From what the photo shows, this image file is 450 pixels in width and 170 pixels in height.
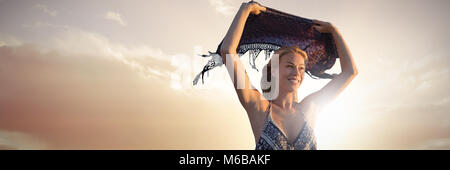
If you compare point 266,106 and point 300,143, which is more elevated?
A: point 266,106

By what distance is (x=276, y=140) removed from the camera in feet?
12.8

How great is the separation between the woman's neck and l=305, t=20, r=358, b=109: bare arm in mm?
369

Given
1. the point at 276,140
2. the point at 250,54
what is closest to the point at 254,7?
the point at 250,54

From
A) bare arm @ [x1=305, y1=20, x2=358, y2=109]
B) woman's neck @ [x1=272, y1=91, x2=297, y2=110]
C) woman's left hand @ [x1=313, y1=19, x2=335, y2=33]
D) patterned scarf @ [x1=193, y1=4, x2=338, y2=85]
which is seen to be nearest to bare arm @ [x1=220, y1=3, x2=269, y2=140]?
woman's neck @ [x1=272, y1=91, x2=297, y2=110]

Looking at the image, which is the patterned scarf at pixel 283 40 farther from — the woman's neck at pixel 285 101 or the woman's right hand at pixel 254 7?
the woman's neck at pixel 285 101

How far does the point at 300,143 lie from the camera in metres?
3.99

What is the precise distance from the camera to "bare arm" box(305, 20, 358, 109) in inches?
182

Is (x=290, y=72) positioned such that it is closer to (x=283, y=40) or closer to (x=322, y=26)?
(x=283, y=40)

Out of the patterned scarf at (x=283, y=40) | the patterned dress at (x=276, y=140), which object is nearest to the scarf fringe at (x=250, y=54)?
the patterned scarf at (x=283, y=40)

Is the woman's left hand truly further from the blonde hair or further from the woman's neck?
the woman's neck

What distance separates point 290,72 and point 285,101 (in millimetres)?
429
